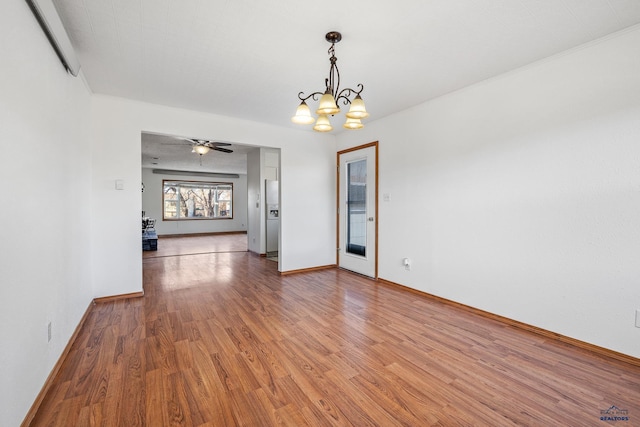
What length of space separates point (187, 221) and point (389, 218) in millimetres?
8720

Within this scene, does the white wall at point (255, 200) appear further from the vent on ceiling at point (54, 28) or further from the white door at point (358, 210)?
the vent on ceiling at point (54, 28)

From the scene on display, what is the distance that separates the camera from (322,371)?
197 centimetres

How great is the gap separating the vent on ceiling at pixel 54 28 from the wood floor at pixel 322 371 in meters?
2.27

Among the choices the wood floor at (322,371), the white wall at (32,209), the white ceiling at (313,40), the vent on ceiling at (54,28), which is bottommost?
the wood floor at (322,371)

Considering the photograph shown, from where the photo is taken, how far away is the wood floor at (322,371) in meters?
1.57

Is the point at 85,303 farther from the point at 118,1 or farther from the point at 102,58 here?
the point at 118,1

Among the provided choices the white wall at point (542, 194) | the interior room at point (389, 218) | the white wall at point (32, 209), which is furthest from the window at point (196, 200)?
the white wall at point (542, 194)

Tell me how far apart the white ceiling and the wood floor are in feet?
8.31

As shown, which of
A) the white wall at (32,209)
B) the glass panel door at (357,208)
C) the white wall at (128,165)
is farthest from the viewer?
the glass panel door at (357,208)

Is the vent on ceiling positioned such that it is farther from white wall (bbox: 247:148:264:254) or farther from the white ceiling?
white wall (bbox: 247:148:264:254)

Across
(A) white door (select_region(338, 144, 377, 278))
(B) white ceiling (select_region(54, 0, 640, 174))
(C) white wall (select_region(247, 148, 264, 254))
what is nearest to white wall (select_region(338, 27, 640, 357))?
(B) white ceiling (select_region(54, 0, 640, 174))

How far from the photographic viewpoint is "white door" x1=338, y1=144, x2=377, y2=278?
442 cm

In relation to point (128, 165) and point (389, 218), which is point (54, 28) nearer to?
point (128, 165)

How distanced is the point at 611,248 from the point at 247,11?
331 centimetres
